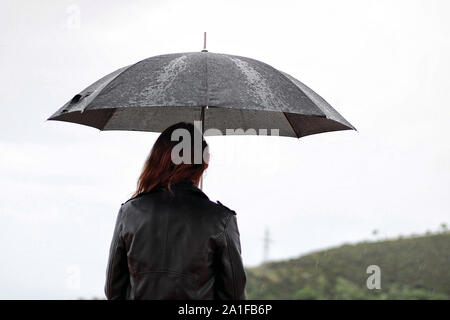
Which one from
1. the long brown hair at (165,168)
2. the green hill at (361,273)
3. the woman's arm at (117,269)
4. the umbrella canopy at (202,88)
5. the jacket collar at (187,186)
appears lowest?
the green hill at (361,273)

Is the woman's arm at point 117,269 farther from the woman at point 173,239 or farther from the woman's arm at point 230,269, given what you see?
the woman's arm at point 230,269

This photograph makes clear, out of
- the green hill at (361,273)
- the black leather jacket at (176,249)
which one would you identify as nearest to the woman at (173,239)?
the black leather jacket at (176,249)

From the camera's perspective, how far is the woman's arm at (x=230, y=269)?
Answer: 3240 millimetres

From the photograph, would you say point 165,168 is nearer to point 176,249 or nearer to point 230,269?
point 176,249

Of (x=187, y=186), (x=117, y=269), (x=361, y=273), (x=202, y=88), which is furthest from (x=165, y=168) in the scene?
(x=361, y=273)

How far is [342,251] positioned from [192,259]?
38.1 ft

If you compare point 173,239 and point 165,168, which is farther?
point 165,168

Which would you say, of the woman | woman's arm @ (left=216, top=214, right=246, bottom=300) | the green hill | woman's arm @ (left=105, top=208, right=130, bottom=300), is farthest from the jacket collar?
the green hill

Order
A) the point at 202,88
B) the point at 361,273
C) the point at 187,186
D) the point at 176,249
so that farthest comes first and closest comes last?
1. the point at 361,273
2. the point at 202,88
3. the point at 187,186
4. the point at 176,249

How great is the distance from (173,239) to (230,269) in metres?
0.35

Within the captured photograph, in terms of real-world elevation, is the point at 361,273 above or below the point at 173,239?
below

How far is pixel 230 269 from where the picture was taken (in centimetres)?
324

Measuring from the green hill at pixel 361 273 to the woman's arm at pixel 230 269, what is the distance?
30.8 ft
